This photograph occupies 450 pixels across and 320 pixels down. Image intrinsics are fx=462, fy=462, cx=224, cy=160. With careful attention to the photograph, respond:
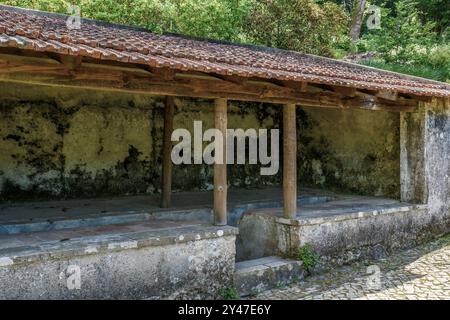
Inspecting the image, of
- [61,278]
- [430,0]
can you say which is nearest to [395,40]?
[430,0]

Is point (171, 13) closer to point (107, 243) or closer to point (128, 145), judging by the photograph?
point (128, 145)

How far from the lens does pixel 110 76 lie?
5238 mm

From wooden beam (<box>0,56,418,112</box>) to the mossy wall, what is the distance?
8.03 feet

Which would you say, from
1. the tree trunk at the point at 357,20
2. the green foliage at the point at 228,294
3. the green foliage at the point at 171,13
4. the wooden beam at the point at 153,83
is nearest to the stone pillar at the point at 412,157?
the wooden beam at the point at 153,83

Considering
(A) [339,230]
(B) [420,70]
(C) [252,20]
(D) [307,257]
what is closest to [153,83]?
(D) [307,257]

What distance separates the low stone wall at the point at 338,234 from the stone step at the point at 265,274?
0.31 m

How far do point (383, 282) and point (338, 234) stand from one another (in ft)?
3.73

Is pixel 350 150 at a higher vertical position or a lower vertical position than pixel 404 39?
lower

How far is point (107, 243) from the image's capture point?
16.8 ft

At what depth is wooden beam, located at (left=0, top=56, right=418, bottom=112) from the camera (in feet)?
15.6

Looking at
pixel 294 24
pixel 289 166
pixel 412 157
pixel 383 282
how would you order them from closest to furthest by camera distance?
1. pixel 383 282
2. pixel 289 166
3. pixel 412 157
4. pixel 294 24

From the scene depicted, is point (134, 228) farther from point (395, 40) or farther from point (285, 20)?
point (395, 40)

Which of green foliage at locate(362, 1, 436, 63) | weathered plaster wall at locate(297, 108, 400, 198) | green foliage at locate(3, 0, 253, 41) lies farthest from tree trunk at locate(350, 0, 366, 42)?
weathered plaster wall at locate(297, 108, 400, 198)
